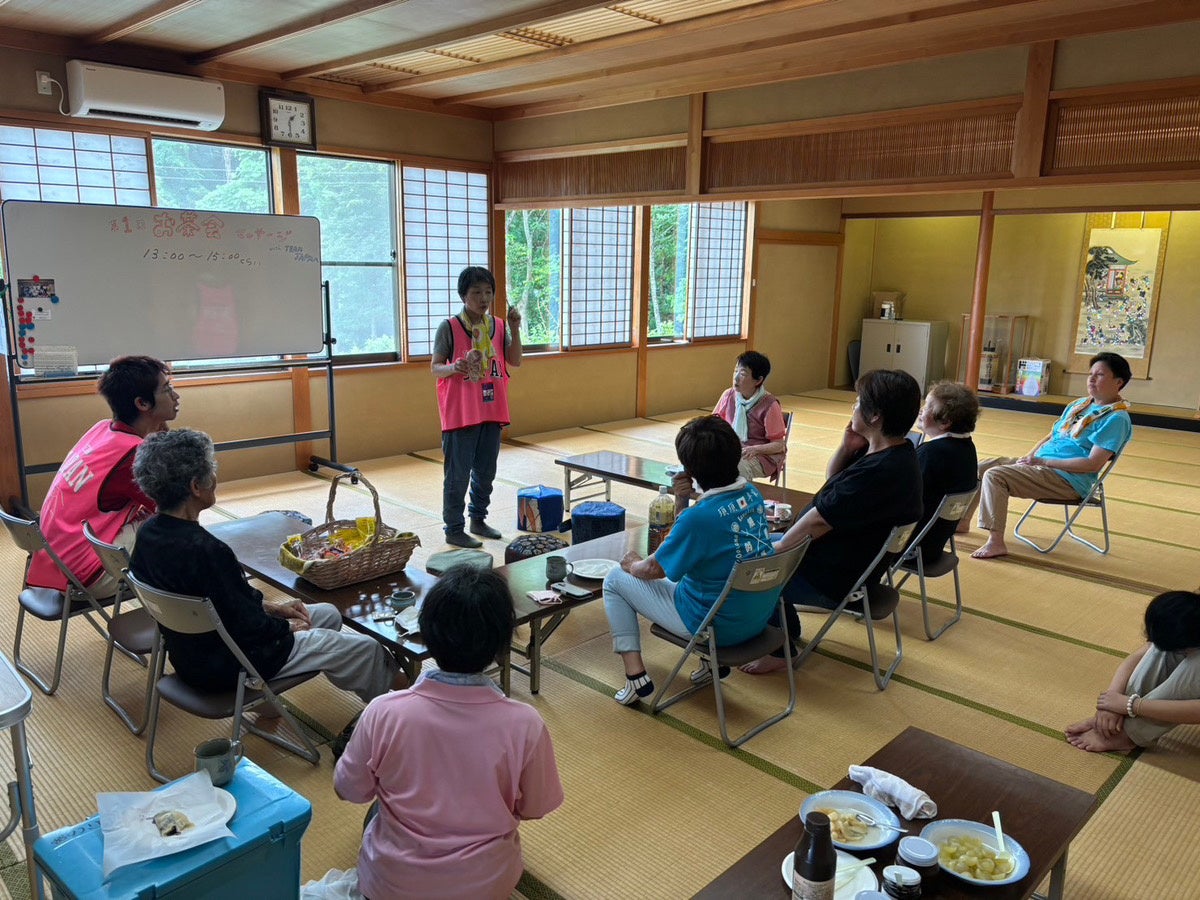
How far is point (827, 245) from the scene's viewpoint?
1034 cm

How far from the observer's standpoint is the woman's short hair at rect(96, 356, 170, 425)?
306cm

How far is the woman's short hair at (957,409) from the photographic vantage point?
11.6 ft

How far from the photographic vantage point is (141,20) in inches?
169

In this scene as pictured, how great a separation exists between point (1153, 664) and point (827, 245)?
27.4ft

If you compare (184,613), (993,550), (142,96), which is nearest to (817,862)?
(184,613)

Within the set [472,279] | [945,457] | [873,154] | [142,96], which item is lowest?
[945,457]

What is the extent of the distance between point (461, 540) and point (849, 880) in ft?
10.7

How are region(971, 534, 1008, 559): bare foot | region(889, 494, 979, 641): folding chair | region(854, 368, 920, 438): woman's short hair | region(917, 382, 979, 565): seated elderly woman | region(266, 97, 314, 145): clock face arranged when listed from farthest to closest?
region(266, 97, 314, 145): clock face < region(971, 534, 1008, 559): bare foot < region(917, 382, 979, 565): seated elderly woman < region(889, 494, 979, 641): folding chair < region(854, 368, 920, 438): woman's short hair

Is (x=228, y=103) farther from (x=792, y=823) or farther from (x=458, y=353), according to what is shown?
(x=792, y=823)

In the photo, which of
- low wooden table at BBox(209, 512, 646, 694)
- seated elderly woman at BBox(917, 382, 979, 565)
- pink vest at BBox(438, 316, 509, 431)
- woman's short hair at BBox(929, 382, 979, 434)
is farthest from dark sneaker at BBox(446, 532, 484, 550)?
woman's short hair at BBox(929, 382, 979, 434)

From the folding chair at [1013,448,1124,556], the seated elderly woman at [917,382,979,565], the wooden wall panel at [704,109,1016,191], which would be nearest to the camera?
the seated elderly woman at [917,382,979,565]

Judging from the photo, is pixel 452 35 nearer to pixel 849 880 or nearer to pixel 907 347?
pixel 849 880

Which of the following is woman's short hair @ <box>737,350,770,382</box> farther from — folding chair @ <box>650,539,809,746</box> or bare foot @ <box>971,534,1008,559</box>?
folding chair @ <box>650,539,809,746</box>

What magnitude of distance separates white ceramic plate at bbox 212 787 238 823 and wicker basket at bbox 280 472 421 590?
3.77ft
